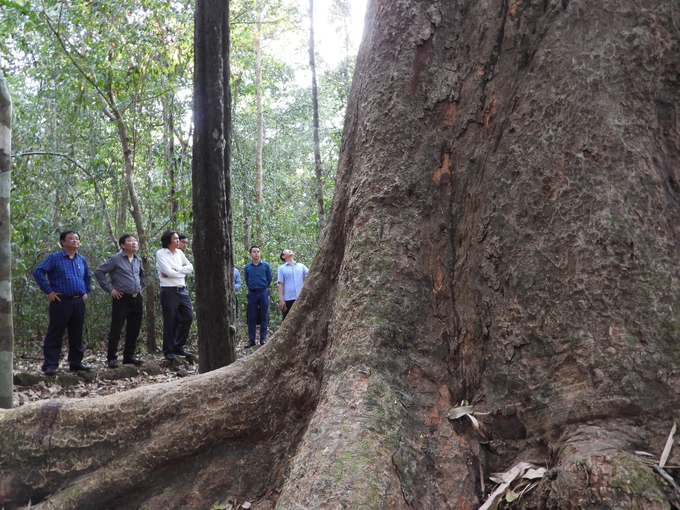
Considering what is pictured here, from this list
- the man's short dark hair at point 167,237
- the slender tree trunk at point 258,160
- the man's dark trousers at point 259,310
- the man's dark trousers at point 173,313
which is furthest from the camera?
the slender tree trunk at point 258,160

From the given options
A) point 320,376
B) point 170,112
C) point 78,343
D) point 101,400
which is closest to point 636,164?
A: point 320,376

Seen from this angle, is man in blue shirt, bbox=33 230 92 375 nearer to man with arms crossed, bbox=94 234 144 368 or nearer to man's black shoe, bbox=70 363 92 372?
man's black shoe, bbox=70 363 92 372

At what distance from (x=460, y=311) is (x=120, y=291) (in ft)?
26.3

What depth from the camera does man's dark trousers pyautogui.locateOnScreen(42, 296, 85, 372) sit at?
8555 mm

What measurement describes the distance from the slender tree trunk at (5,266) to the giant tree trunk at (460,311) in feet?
5.50

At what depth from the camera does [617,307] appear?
2330 millimetres

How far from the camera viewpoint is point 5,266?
16.1ft

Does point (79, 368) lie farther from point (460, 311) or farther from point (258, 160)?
point (258, 160)

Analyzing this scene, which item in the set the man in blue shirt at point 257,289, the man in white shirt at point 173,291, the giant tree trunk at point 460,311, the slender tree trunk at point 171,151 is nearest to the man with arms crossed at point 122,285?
the man in white shirt at point 173,291

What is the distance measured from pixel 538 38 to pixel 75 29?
40.1 feet

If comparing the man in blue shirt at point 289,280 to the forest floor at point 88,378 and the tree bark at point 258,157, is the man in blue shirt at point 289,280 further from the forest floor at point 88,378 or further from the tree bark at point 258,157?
the tree bark at point 258,157

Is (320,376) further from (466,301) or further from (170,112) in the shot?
(170,112)

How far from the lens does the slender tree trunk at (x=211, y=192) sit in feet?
19.6

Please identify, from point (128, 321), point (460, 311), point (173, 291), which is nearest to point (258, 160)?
point (173, 291)
